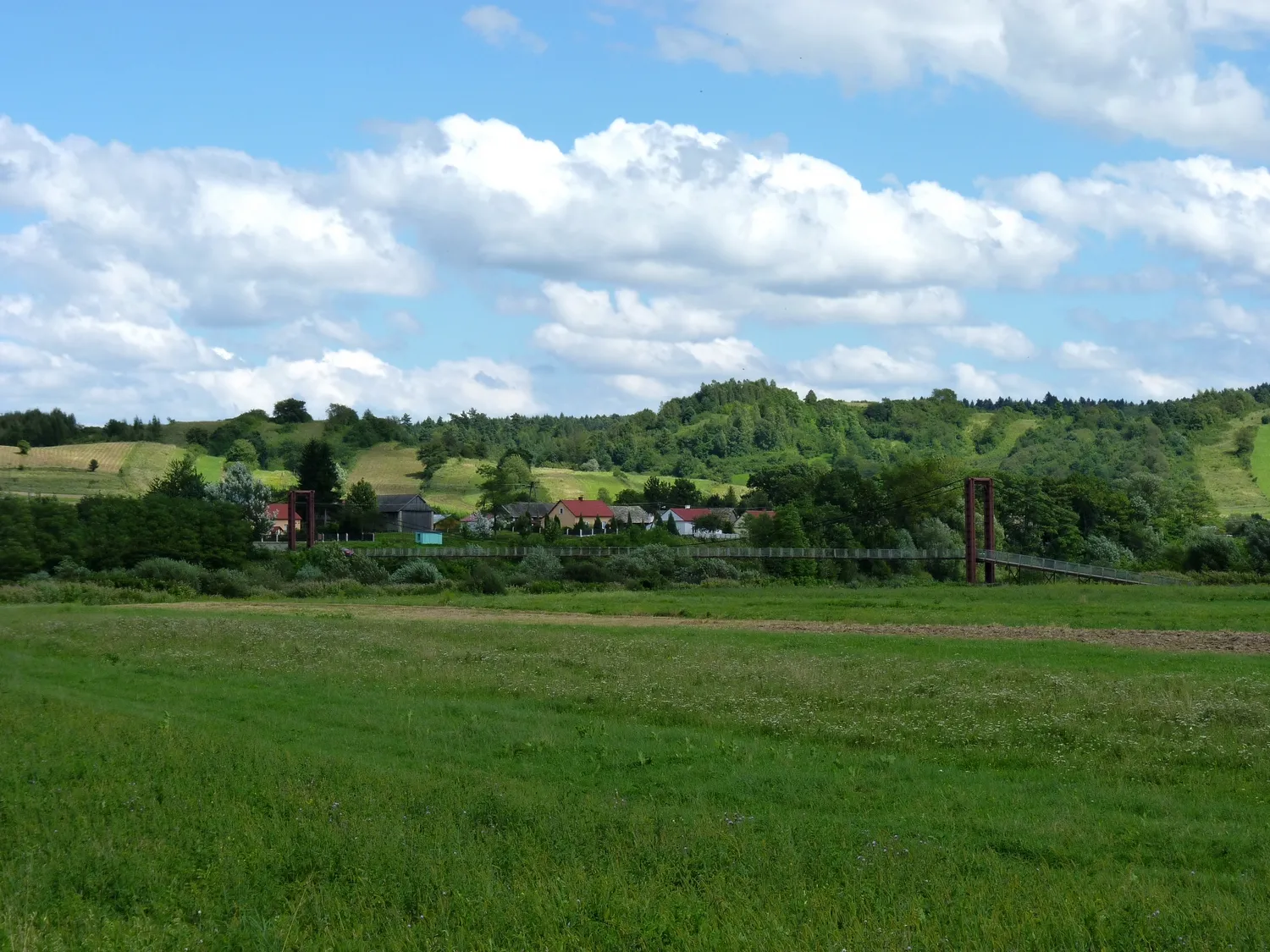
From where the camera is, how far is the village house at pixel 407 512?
4899 inches

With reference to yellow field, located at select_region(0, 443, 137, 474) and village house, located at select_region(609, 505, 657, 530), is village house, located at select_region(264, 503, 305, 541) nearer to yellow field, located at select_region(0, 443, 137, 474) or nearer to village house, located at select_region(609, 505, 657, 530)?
yellow field, located at select_region(0, 443, 137, 474)

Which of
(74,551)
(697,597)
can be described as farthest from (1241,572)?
(74,551)

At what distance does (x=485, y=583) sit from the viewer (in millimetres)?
75750

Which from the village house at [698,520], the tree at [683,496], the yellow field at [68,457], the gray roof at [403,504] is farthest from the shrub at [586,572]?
the tree at [683,496]

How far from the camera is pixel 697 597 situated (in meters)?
68.8

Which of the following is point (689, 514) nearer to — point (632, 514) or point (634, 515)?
point (634, 515)

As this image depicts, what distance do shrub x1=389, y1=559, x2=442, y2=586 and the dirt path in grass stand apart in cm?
1570

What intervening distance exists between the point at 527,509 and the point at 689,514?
2136cm

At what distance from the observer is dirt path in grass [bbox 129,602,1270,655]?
34.5 metres

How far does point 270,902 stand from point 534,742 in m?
6.01

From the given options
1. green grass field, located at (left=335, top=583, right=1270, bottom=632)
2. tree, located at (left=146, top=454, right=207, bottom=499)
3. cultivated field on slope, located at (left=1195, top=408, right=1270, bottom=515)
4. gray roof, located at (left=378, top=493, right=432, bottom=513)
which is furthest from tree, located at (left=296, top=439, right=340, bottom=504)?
cultivated field on slope, located at (left=1195, top=408, right=1270, bottom=515)

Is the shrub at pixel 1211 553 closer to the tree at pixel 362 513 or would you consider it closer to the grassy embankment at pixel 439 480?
the tree at pixel 362 513

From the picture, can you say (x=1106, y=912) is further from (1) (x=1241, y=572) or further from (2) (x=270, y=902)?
(1) (x=1241, y=572)

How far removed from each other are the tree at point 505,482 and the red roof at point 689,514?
21247mm
